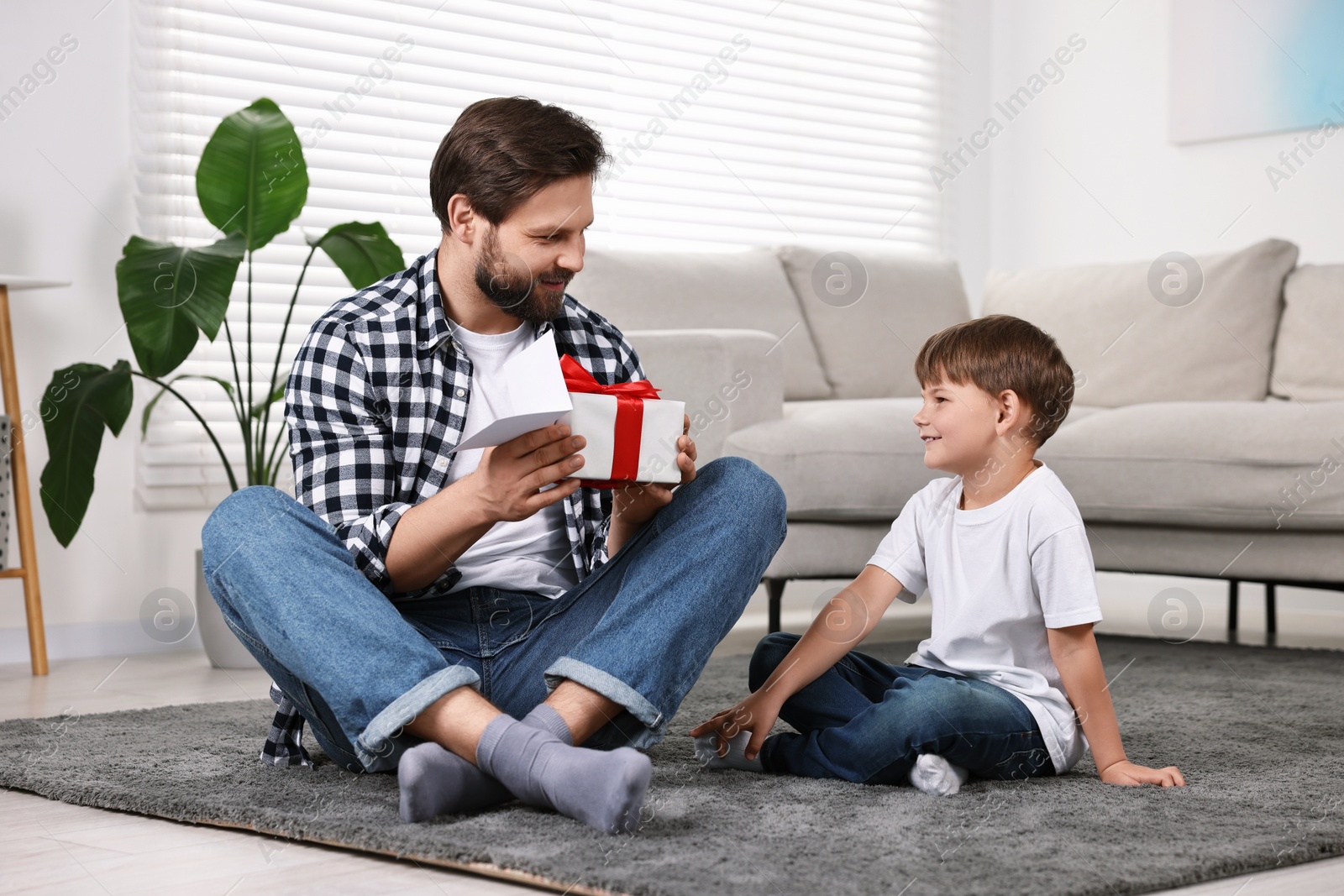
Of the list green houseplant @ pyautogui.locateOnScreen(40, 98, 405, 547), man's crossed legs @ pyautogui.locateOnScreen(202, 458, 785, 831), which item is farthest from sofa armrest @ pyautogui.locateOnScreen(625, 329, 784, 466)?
man's crossed legs @ pyautogui.locateOnScreen(202, 458, 785, 831)

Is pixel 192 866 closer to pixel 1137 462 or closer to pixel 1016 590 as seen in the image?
pixel 1016 590

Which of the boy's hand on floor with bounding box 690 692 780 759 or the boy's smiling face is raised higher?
the boy's smiling face

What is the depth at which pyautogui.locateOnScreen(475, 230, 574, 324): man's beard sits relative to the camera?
143cm

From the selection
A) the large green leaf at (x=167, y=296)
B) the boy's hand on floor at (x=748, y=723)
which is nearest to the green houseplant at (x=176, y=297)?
the large green leaf at (x=167, y=296)

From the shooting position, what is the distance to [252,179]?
262 centimetres

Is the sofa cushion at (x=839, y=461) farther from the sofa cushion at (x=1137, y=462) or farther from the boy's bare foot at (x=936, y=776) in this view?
the boy's bare foot at (x=936, y=776)

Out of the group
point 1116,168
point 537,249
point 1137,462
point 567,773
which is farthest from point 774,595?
point 1116,168

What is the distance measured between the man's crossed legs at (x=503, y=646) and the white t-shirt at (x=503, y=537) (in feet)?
0.07

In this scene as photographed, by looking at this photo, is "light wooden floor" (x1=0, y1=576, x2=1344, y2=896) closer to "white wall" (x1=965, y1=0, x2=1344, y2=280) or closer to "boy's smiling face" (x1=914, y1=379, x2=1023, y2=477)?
"boy's smiling face" (x1=914, y1=379, x2=1023, y2=477)

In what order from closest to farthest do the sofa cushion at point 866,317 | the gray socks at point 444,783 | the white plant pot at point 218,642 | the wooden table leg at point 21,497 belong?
the gray socks at point 444,783, the wooden table leg at point 21,497, the white plant pot at point 218,642, the sofa cushion at point 866,317

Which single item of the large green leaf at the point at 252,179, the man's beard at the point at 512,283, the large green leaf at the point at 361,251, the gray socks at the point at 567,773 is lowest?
the gray socks at the point at 567,773

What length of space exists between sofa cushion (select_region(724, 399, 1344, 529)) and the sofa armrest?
0.04 meters

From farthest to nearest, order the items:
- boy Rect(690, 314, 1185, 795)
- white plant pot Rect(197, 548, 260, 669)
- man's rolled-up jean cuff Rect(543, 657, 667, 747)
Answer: white plant pot Rect(197, 548, 260, 669) → boy Rect(690, 314, 1185, 795) → man's rolled-up jean cuff Rect(543, 657, 667, 747)

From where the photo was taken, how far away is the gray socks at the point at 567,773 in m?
1.08
